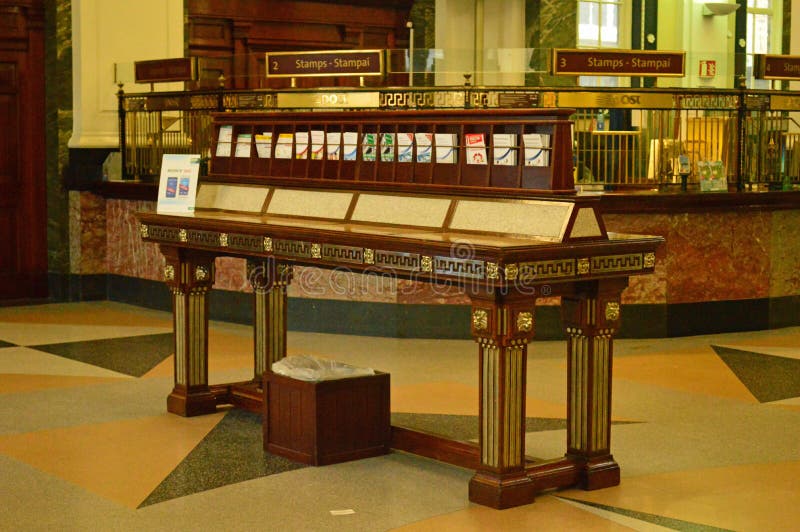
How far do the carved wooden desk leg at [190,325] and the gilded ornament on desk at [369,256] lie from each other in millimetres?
1716

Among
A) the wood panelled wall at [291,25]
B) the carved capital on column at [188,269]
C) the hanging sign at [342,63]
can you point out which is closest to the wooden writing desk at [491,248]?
the carved capital on column at [188,269]

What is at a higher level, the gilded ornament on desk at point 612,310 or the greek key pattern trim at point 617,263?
the greek key pattern trim at point 617,263

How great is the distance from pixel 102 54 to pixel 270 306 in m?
5.97

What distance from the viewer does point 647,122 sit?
33.6ft

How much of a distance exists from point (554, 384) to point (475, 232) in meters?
2.79

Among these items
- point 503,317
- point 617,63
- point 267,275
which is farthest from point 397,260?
point 617,63

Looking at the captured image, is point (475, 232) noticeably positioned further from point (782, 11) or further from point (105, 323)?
point (782, 11)

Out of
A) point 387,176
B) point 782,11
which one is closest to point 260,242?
point 387,176

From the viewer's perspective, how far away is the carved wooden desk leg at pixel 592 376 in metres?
5.57

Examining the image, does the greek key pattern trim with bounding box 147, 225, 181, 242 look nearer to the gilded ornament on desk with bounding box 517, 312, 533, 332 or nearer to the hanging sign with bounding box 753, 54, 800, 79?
the gilded ornament on desk with bounding box 517, 312, 533, 332

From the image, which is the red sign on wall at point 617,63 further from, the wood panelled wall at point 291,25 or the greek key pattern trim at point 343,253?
the greek key pattern trim at point 343,253

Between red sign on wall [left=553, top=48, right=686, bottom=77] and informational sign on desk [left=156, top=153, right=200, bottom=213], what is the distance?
3824 mm

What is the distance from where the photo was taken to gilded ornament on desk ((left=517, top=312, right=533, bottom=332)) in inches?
206

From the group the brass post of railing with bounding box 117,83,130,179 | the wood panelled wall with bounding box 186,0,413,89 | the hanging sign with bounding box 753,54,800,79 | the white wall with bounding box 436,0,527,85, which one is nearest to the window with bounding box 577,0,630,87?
the white wall with bounding box 436,0,527,85
